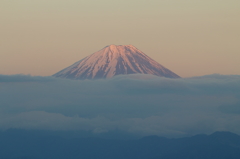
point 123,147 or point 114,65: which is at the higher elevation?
point 114,65

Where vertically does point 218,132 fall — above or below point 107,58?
below

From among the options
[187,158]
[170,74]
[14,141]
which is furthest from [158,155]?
[14,141]

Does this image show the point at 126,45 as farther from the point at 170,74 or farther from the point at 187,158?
the point at 187,158

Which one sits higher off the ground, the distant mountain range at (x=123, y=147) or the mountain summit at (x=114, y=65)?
the mountain summit at (x=114, y=65)

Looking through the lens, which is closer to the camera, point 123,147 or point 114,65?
point 114,65
